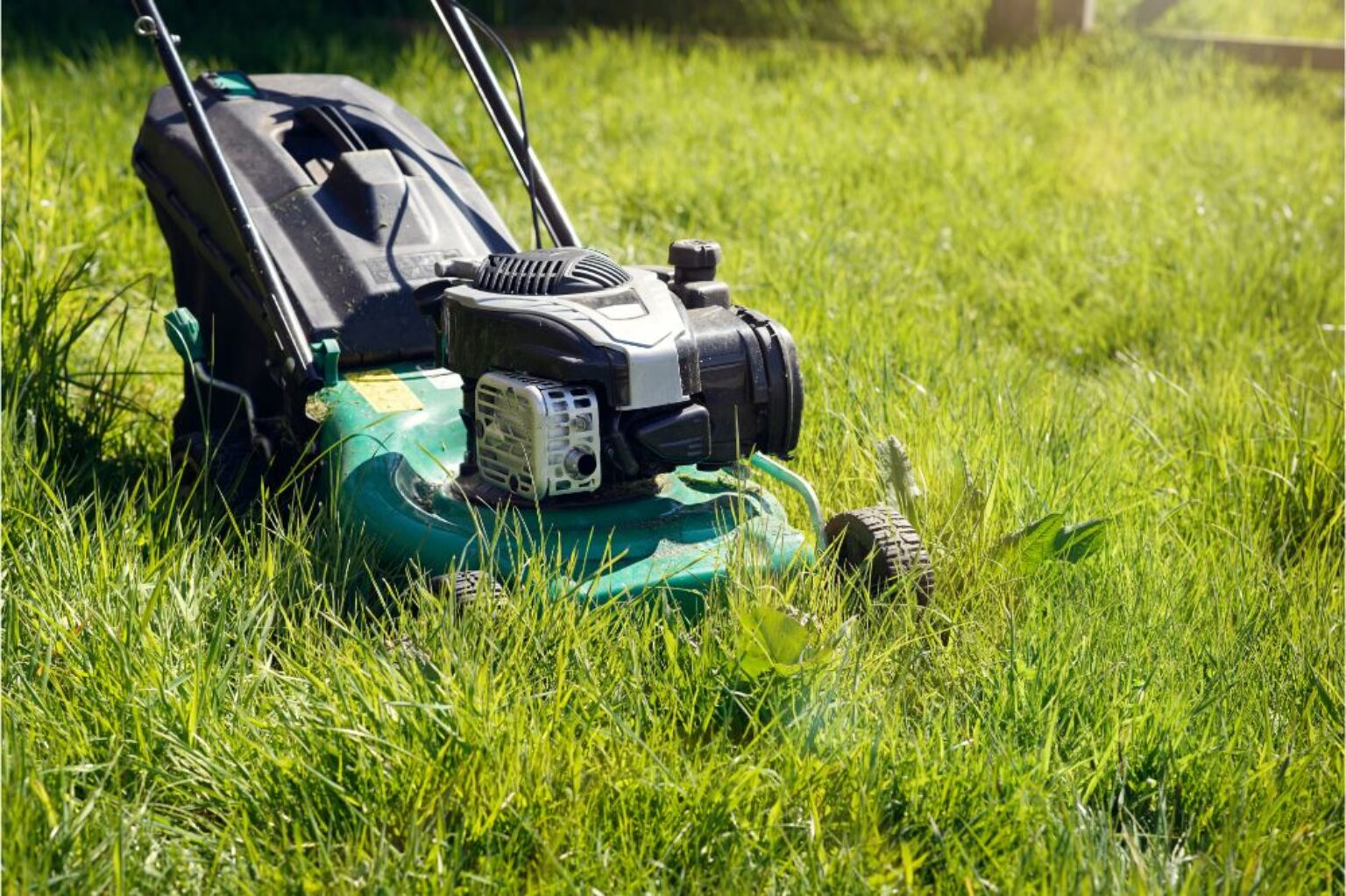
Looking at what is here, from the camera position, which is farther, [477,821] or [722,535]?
[722,535]

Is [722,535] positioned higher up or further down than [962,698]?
higher up

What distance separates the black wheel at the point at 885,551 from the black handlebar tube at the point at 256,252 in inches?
32.9

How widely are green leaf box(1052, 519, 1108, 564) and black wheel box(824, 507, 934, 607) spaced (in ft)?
0.62

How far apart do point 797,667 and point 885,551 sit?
0.37 meters

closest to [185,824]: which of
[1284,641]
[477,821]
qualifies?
[477,821]

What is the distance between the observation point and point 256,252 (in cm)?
241

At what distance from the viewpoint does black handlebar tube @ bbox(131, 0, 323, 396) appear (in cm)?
236

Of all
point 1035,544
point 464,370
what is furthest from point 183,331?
point 1035,544

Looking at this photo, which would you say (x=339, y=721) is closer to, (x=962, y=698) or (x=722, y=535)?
(x=722, y=535)

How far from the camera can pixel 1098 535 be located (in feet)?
7.32

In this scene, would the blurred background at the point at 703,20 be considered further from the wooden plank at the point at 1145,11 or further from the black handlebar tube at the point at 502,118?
the black handlebar tube at the point at 502,118

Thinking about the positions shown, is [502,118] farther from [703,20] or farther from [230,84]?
[703,20]

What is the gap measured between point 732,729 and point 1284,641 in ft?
2.65

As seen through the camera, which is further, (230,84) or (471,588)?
(230,84)
